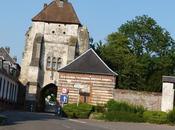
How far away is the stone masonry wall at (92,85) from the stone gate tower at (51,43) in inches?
716

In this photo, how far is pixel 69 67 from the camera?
Result: 6309 centimetres

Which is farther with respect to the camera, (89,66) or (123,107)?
(89,66)

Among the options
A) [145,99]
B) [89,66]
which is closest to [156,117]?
[145,99]

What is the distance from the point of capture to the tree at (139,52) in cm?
8100

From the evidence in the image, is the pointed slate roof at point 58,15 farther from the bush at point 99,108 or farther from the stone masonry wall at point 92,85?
the bush at point 99,108

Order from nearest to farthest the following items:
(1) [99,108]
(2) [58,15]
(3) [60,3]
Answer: (1) [99,108] < (2) [58,15] < (3) [60,3]

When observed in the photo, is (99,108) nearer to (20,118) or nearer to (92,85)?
(92,85)

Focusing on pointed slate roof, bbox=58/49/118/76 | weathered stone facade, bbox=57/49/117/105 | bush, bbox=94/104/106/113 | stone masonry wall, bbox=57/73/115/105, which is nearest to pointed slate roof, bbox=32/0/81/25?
pointed slate roof, bbox=58/49/118/76

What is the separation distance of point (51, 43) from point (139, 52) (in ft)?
47.3

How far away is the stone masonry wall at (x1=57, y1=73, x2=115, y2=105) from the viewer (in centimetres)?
6128

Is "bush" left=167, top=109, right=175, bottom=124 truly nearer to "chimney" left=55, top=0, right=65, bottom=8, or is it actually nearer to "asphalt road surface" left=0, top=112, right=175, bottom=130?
"asphalt road surface" left=0, top=112, right=175, bottom=130

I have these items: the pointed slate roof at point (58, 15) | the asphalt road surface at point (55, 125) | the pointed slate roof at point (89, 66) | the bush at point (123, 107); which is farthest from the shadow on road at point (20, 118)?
the pointed slate roof at point (58, 15)

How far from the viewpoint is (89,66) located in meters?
63.5

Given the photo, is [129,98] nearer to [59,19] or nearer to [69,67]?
[69,67]
